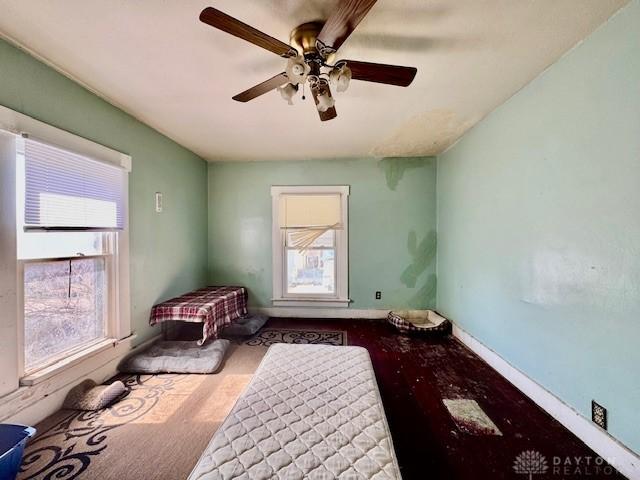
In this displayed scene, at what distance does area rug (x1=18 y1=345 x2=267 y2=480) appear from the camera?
4.51 ft

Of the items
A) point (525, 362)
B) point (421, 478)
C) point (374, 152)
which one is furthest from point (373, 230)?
point (421, 478)

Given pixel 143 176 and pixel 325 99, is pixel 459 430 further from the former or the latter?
pixel 143 176

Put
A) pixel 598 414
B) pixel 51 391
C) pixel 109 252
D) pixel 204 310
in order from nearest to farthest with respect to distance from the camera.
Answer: pixel 598 414, pixel 51 391, pixel 109 252, pixel 204 310

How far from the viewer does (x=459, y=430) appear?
1.66 metres

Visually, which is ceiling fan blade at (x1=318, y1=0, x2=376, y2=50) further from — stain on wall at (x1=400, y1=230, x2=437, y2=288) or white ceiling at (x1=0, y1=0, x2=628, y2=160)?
stain on wall at (x1=400, y1=230, x2=437, y2=288)

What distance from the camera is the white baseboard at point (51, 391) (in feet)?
5.10

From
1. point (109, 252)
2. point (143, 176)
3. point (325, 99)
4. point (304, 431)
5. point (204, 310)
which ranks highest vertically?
point (325, 99)

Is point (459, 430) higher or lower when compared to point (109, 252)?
lower

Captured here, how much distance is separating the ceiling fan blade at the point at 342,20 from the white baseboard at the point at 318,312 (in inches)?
131

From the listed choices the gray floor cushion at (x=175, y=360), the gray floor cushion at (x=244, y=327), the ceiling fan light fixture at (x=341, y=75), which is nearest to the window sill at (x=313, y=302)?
the gray floor cushion at (x=244, y=327)

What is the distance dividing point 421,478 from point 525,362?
135cm

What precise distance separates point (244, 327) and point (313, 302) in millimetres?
1100

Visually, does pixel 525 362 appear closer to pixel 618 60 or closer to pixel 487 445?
pixel 487 445
